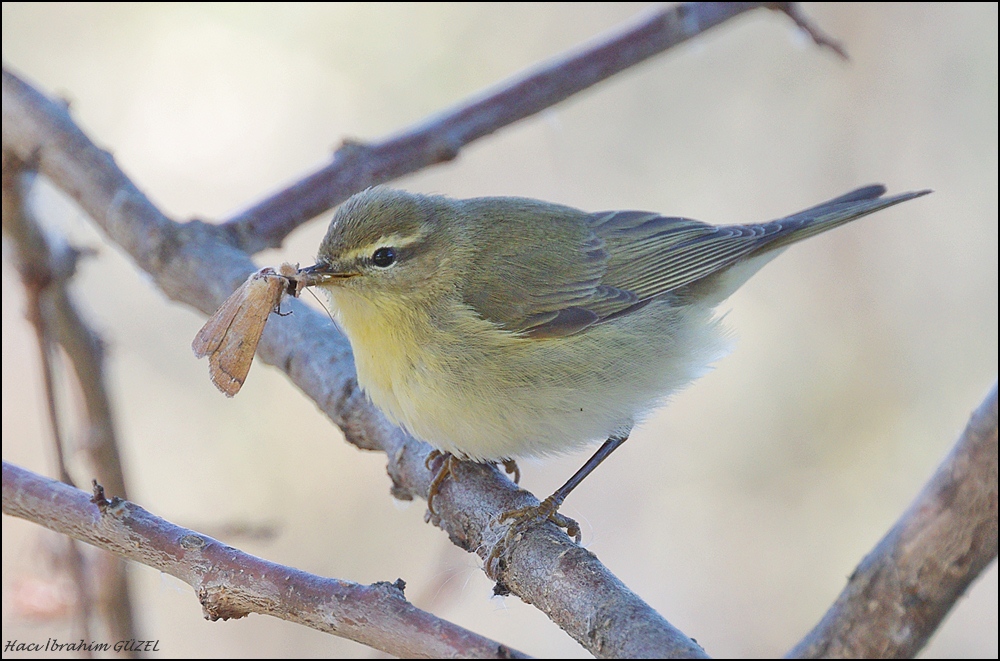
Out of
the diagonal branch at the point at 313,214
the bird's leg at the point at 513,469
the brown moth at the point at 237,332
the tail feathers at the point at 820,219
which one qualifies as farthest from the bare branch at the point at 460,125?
the bird's leg at the point at 513,469

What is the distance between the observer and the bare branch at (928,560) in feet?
7.18

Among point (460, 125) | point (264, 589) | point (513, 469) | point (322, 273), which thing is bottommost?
point (264, 589)

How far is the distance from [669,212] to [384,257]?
3923mm

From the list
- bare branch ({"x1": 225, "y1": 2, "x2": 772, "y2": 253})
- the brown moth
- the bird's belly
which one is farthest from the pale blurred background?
the brown moth

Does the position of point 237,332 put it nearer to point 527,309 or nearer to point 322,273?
point 322,273

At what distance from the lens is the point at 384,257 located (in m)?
3.26

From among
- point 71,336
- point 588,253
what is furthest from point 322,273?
point 71,336

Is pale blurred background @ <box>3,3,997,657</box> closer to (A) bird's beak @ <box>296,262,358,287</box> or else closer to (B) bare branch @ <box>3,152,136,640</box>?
(B) bare branch @ <box>3,152,136,640</box>

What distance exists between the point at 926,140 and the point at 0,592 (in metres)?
6.46

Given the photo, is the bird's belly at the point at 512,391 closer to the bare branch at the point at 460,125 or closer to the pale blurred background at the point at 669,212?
the bare branch at the point at 460,125

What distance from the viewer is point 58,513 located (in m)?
2.07

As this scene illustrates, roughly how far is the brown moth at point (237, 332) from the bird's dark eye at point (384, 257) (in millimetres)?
614

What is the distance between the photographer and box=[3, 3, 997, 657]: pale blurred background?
5.88 meters

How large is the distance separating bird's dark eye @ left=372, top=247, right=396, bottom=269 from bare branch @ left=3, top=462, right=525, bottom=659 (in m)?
1.43
